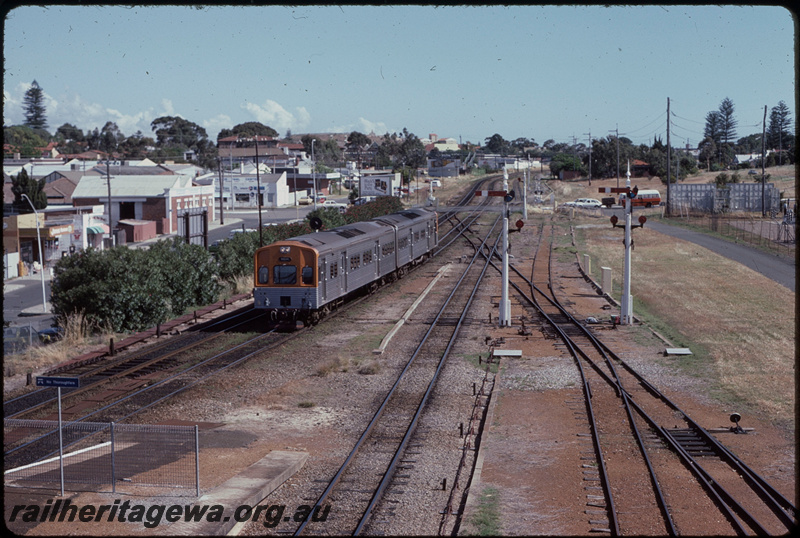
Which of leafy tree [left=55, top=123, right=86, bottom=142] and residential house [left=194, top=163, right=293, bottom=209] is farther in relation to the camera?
leafy tree [left=55, top=123, right=86, bottom=142]

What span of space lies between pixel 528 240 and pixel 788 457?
151 feet

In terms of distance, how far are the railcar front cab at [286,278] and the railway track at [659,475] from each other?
30.8 feet

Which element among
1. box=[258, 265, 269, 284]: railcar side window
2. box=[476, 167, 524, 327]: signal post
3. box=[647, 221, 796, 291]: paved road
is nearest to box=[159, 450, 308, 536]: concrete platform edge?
box=[258, 265, 269, 284]: railcar side window

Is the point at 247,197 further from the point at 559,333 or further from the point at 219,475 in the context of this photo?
the point at 219,475

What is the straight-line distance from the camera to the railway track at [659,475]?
10039 mm

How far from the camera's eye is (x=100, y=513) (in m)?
9.85

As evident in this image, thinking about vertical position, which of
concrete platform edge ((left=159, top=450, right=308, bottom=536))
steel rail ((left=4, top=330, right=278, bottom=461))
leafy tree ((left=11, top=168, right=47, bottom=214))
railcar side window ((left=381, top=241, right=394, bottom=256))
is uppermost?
leafy tree ((left=11, top=168, right=47, bottom=214))

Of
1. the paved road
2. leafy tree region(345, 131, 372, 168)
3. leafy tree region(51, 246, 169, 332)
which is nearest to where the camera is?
leafy tree region(51, 246, 169, 332)

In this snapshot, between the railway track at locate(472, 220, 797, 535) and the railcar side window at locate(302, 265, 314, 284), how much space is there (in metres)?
9.34

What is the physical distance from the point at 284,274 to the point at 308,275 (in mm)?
893

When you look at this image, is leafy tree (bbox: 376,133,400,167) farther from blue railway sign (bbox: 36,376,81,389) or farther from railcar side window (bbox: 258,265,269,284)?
blue railway sign (bbox: 36,376,81,389)

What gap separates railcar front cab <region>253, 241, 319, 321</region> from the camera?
80.2 ft

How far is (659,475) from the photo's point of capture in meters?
12.1

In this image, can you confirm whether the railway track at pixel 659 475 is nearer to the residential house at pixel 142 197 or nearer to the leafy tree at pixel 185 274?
the leafy tree at pixel 185 274
